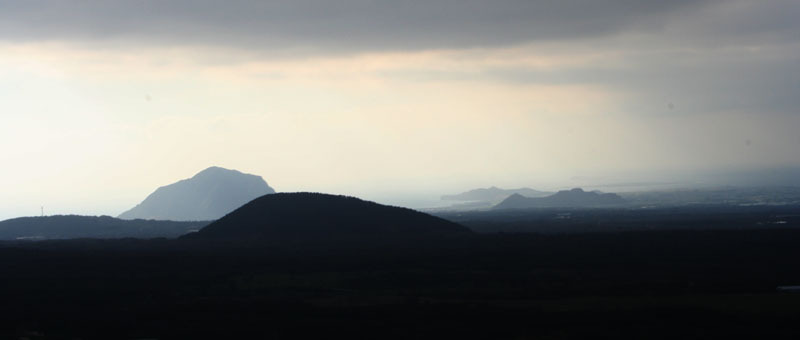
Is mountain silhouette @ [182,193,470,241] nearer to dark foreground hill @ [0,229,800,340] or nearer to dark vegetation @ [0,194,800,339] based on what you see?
dark vegetation @ [0,194,800,339]

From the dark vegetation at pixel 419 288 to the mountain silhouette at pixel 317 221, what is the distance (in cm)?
1025

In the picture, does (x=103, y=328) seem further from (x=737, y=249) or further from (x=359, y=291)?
(x=737, y=249)

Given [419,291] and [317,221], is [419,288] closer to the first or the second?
[419,291]

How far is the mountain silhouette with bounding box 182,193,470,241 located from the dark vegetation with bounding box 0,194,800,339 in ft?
33.6

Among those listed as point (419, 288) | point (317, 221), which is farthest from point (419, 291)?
point (317, 221)

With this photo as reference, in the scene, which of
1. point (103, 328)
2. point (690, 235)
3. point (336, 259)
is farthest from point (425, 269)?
point (690, 235)

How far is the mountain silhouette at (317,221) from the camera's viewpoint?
146250 millimetres

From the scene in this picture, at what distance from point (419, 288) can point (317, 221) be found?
72263mm

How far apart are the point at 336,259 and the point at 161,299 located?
32.4 metres

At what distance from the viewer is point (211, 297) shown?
2990 inches

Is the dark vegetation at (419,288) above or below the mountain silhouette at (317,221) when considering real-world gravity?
below

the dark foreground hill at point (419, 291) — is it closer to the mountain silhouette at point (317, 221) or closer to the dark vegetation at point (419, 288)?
the dark vegetation at point (419, 288)

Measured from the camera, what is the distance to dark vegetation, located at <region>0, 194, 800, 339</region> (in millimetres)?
57656

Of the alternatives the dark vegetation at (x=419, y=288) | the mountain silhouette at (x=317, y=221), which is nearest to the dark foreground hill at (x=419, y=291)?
the dark vegetation at (x=419, y=288)
